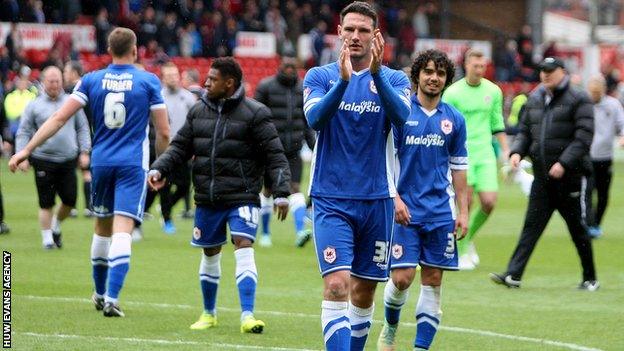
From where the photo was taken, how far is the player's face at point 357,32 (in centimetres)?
817

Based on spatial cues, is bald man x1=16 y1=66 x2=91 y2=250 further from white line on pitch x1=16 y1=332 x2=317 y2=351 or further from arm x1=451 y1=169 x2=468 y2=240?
arm x1=451 y1=169 x2=468 y2=240

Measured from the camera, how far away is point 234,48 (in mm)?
39906

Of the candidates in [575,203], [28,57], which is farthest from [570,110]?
[28,57]

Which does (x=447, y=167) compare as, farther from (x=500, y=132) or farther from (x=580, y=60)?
(x=580, y=60)

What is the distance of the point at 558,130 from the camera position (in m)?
13.9

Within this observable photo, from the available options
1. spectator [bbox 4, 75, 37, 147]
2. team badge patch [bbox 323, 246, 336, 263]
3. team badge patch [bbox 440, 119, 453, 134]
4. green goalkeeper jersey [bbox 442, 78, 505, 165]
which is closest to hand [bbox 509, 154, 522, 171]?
green goalkeeper jersey [bbox 442, 78, 505, 165]

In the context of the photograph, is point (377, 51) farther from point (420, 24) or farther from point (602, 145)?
point (420, 24)

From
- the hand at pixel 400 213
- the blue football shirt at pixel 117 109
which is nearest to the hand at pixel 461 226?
the hand at pixel 400 213

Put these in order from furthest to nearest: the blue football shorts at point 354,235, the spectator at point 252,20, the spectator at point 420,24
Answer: the spectator at point 420,24 < the spectator at point 252,20 < the blue football shorts at point 354,235

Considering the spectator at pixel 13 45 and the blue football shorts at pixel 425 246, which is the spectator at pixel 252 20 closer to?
the spectator at pixel 13 45

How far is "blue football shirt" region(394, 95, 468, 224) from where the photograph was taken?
9719 mm

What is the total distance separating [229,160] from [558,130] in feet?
14.6

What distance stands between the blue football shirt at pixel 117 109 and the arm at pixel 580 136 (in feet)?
14.4

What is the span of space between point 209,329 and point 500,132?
18.2 ft
